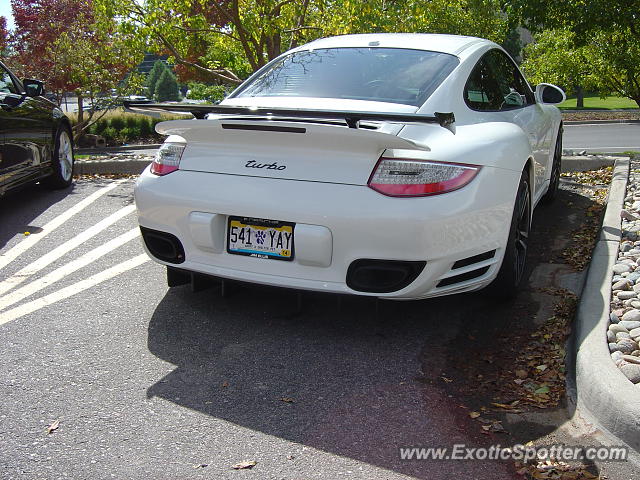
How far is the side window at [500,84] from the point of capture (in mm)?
4512

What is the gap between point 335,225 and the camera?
347cm

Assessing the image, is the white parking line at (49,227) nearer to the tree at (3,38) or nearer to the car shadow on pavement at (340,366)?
the car shadow on pavement at (340,366)

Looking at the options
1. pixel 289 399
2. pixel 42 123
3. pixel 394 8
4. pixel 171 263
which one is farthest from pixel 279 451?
pixel 394 8

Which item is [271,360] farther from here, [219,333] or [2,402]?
[2,402]

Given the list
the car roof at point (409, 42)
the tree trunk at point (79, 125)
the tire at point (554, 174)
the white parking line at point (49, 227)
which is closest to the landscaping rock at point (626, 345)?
the car roof at point (409, 42)

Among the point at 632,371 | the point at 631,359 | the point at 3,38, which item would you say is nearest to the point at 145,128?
the point at 3,38

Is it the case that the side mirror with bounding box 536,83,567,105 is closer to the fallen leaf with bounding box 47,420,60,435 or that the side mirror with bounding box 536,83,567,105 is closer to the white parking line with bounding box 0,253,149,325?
the white parking line with bounding box 0,253,149,325

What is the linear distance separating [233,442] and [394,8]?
1092 centimetres

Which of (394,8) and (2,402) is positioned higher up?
(394,8)

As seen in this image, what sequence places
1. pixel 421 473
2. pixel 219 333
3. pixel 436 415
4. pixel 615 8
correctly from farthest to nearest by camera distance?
pixel 615 8
pixel 219 333
pixel 436 415
pixel 421 473

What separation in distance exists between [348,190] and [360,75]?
3.81ft

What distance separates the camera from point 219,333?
394cm

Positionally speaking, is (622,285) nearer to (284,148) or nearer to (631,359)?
(631,359)

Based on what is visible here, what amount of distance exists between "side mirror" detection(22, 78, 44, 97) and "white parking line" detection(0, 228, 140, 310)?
6.76 feet
